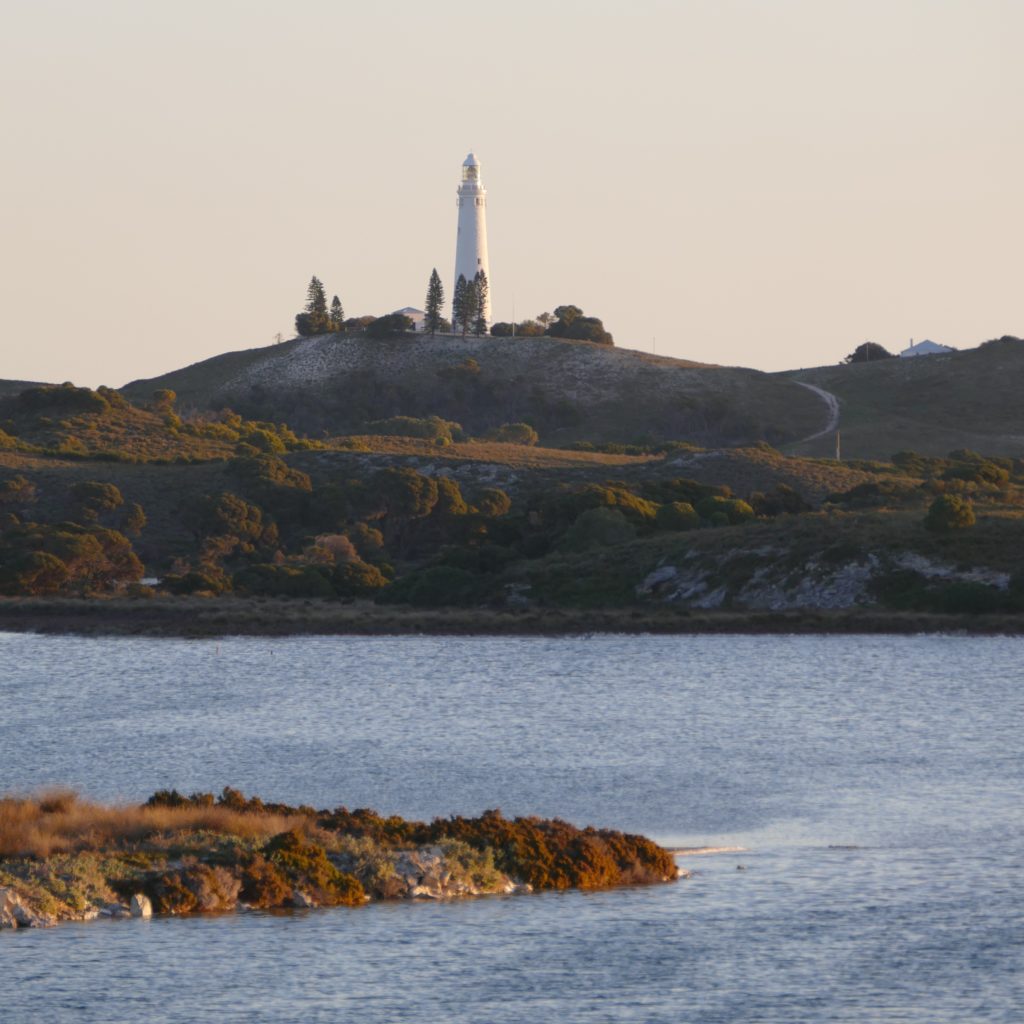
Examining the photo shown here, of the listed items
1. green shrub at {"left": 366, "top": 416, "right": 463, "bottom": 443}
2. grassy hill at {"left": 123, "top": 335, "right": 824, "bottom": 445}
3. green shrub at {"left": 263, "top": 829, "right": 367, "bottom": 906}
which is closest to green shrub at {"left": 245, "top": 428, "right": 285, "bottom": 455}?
green shrub at {"left": 366, "top": 416, "right": 463, "bottom": 443}

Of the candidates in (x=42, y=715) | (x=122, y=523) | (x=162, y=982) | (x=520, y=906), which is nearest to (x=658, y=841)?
(x=520, y=906)

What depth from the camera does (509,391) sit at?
179 m

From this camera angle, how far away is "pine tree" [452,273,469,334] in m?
185

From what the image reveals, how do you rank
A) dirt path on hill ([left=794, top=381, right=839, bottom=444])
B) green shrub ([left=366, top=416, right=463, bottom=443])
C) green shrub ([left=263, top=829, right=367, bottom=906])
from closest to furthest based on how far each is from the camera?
green shrub ([left=263, top=829, right=367, bottom=906]) → green shrub ([left=366, top=416, right=463, bottom=443]) → dirt path on hill ([left=794, top=381, right=839, bottom=444])

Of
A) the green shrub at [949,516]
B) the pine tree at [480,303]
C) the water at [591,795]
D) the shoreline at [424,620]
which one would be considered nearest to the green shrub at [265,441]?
the pine tree at [480,303]

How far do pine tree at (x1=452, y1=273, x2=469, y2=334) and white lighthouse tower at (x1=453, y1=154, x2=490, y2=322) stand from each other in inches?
21.0

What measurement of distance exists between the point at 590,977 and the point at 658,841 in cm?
906

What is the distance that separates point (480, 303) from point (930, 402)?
46.6m

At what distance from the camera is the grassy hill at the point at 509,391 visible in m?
170

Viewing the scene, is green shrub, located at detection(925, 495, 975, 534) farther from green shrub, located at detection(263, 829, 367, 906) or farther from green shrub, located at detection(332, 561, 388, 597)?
green shrub, located at detection(263, 829, 367, 906)

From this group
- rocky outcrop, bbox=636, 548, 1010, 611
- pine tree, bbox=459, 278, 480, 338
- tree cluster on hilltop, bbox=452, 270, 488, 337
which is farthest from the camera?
pine tree, bbox=459, 278, 480, 338

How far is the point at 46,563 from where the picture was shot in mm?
83250

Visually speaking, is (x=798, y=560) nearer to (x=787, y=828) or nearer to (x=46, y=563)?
(x=46, y=563)

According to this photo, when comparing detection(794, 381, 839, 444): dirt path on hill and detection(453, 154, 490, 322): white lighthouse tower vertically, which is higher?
detection(453, 154, 490, 322): white lighthouse tower
